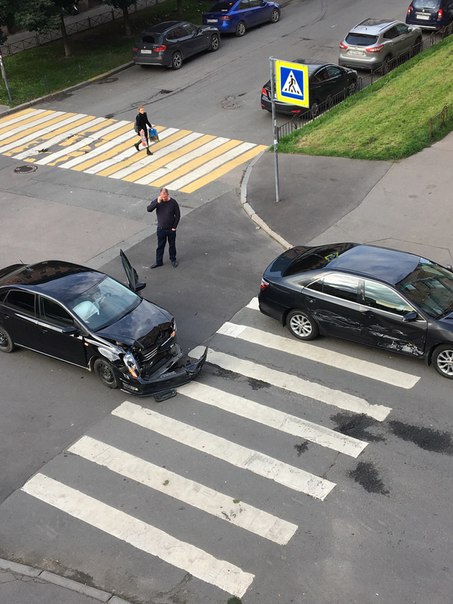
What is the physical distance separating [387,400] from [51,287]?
20.0 feet

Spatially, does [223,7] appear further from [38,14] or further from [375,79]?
[375,79]

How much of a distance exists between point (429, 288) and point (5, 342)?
25.3 feet

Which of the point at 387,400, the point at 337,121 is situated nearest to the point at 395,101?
the point at 337,121

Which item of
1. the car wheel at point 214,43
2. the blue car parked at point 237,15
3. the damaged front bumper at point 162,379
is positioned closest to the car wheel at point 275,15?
the blue car parked at point 237,15

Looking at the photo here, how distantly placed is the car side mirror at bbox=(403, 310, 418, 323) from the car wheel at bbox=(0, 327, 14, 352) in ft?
23.1

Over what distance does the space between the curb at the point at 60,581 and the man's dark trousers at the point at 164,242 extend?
28.0ft

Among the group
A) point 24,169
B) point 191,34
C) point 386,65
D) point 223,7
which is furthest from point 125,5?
point 24,169

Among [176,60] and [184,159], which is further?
[176,60]

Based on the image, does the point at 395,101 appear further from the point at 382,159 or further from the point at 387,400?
the point at 387,400

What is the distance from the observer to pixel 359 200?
751 inches

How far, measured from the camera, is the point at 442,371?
484 inches

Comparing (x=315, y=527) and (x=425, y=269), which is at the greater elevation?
(x=425, y=269)

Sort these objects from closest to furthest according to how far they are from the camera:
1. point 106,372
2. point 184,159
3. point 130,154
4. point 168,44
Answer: point 106,372, point 184,159, point 130,154, point 168,44

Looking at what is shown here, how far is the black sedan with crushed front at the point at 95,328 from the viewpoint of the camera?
40.4 ft
